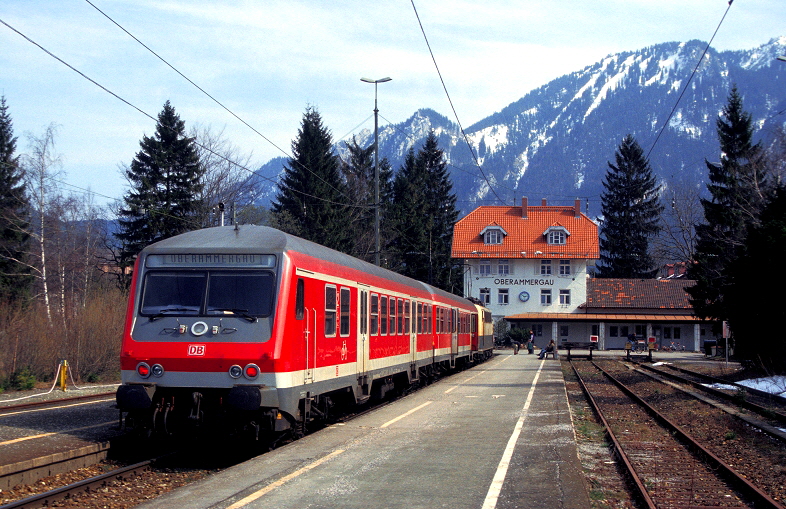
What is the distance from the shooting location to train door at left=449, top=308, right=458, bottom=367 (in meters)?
27.1

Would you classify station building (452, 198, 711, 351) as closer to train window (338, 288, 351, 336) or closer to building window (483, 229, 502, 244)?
building window (483, 229, 502, 244)

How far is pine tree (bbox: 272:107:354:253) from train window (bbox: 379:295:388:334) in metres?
32.4

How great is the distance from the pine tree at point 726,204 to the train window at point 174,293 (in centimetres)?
3167

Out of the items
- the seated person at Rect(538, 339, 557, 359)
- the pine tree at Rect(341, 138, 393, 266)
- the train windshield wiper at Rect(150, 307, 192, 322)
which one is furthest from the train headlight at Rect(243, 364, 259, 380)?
the pine tree at Rect(341, 138, 393, 266)

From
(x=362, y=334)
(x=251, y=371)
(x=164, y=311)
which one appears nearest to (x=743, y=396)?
(x=362, y=334)

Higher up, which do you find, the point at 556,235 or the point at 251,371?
the point at 556,235

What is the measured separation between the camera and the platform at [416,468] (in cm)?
761

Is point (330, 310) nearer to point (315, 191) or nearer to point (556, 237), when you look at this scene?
point (315, 191)

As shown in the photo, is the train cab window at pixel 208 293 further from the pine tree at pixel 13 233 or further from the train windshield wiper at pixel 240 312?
the pine tree at pixel 13 233

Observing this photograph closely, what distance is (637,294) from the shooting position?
2606 inches

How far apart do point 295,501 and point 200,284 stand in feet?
12.9

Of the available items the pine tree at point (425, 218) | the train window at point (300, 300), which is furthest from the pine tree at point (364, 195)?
the train window at point (300, 300)

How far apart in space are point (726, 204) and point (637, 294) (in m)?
17.1

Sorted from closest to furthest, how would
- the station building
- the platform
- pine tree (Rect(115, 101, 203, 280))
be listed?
the platform < pine tree (Rect(115, 101, 203, 280)) < the station building
